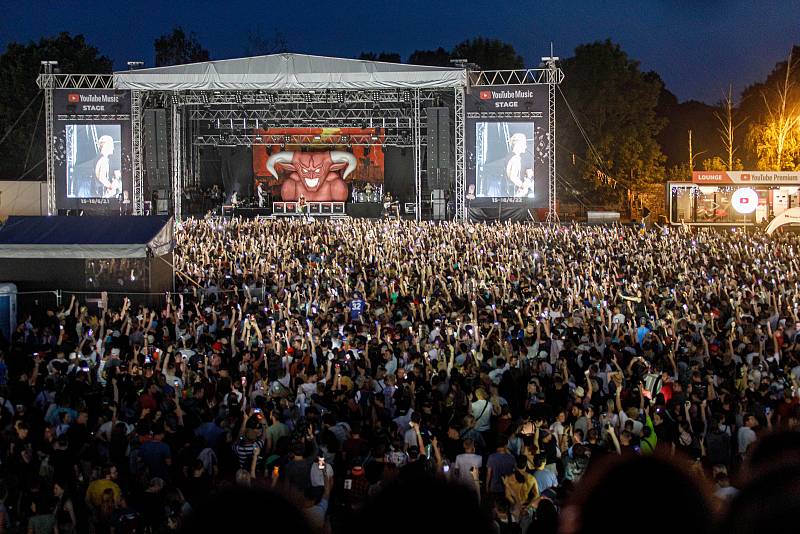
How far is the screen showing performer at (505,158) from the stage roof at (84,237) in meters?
13.0

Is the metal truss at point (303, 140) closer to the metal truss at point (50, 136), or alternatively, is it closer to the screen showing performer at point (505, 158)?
the metal truss at point (50, 136)

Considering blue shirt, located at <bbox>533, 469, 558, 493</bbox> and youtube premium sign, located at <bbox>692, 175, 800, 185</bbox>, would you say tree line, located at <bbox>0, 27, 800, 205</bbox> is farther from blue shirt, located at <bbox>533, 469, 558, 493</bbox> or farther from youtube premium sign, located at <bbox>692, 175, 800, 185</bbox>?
blue shirt, located at <bbox>533, 469, 558, 493</bbox>

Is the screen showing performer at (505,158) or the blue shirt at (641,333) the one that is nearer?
the blue shirt at (641,333)

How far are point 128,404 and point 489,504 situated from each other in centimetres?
366

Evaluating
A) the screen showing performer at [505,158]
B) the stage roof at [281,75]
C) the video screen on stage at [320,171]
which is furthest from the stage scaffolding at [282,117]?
the video screen on stage at [320,171]

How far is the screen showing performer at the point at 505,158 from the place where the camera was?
26.6 meters

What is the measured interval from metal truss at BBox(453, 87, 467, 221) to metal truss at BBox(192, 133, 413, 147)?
5.04 meters

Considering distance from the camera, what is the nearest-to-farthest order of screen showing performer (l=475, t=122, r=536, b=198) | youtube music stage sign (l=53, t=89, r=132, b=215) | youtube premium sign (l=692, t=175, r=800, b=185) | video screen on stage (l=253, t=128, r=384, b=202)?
screen showing performer (l=475, t=122, r=536, b=198) < youtube music stage sign (l=53, t=89, r=132, b=215) < youtube premium sign (l=692, t=175, r=800, b=185) < video screen on stage (l=253, t=128, r=384, b=202)

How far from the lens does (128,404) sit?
7.83 m

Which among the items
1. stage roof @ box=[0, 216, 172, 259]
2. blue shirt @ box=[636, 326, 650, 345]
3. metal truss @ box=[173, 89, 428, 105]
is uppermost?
metal truss @ box=[173, 89, 428, 105]

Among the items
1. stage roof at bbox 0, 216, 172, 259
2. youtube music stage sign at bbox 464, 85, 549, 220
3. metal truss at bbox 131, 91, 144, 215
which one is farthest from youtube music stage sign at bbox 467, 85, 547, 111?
stage roof at bbox 0, 216, 172, 259

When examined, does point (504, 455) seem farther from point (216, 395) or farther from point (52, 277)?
point (52, 277)

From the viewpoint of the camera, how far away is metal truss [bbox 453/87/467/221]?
26.7m

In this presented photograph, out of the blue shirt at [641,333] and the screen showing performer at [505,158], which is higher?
the screen showing performer at [505,158]
